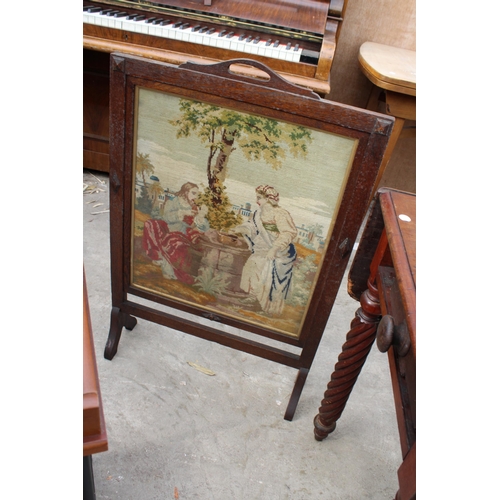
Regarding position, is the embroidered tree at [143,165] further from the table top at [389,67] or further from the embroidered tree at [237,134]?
the table top at [389,67]

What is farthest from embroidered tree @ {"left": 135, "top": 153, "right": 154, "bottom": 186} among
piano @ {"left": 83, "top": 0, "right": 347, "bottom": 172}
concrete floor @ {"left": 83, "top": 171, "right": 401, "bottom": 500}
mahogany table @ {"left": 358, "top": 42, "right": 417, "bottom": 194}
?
mahogany table @ {"left": 358, "top": 42, "right": 417, "bottom": 194}

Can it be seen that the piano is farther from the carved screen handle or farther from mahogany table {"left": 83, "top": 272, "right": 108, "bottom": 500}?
mahogany table {"left": 83, "top": 272, "right": 108, "bottom": 500}

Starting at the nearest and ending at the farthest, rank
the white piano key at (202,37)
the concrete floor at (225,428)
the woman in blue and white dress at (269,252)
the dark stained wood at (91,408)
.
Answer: the dark stained wood at (91,408), the woman in blue and white dress at (269,252), the concrete floor at (225,428), the white piano key at (202,37)

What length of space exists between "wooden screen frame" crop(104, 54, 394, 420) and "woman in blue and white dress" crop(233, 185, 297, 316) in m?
0.09

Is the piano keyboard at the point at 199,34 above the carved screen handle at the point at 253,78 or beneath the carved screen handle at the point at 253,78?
beneath

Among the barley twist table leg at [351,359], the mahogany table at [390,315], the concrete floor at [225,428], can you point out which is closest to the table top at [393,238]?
the mahogany table at [390,315]

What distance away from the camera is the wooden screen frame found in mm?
1038

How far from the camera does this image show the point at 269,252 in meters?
1.27

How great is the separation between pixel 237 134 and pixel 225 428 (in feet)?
3.15

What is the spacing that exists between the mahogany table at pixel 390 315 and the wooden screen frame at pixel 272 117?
0.30 ft

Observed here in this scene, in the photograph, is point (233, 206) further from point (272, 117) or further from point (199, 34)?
point (199, 34)

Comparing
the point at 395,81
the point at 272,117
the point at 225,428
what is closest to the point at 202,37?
the point at 395,81

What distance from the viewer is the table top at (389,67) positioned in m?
2.05

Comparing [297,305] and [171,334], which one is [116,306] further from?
[297,305]
